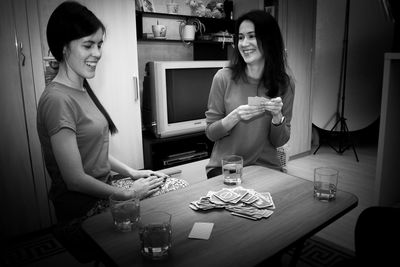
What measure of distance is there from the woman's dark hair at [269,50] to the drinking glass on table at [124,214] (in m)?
1.16

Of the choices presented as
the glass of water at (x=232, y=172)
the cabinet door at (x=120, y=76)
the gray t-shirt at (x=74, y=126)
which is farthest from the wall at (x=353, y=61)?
the gray t-shirt at (x=74, y=126)

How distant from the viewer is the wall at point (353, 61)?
15.5 ft

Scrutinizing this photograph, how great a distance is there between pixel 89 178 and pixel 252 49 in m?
1.15

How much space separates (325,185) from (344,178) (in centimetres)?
264

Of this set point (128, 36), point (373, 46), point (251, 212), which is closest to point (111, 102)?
point (128, 36)

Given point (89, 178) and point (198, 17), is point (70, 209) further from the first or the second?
point (198, 17)

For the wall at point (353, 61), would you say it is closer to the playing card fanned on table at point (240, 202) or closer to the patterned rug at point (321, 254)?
the patterned rug at point (321, 254)

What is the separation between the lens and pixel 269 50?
202 cm

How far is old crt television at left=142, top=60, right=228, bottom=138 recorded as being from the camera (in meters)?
3.16

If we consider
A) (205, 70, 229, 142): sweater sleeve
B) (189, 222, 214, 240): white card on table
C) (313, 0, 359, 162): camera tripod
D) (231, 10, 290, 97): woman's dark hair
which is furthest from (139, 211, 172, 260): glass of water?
(313, 0, 359, 162): camera tripod

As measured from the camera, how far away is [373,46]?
15.7 ft

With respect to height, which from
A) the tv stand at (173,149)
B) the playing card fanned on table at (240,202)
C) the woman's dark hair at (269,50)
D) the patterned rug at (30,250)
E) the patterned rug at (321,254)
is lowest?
the patterned rug at (30,250)

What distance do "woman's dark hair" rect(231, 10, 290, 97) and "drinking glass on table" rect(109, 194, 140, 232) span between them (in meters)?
1.16

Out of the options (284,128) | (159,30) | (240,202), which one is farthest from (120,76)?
(240,202)
